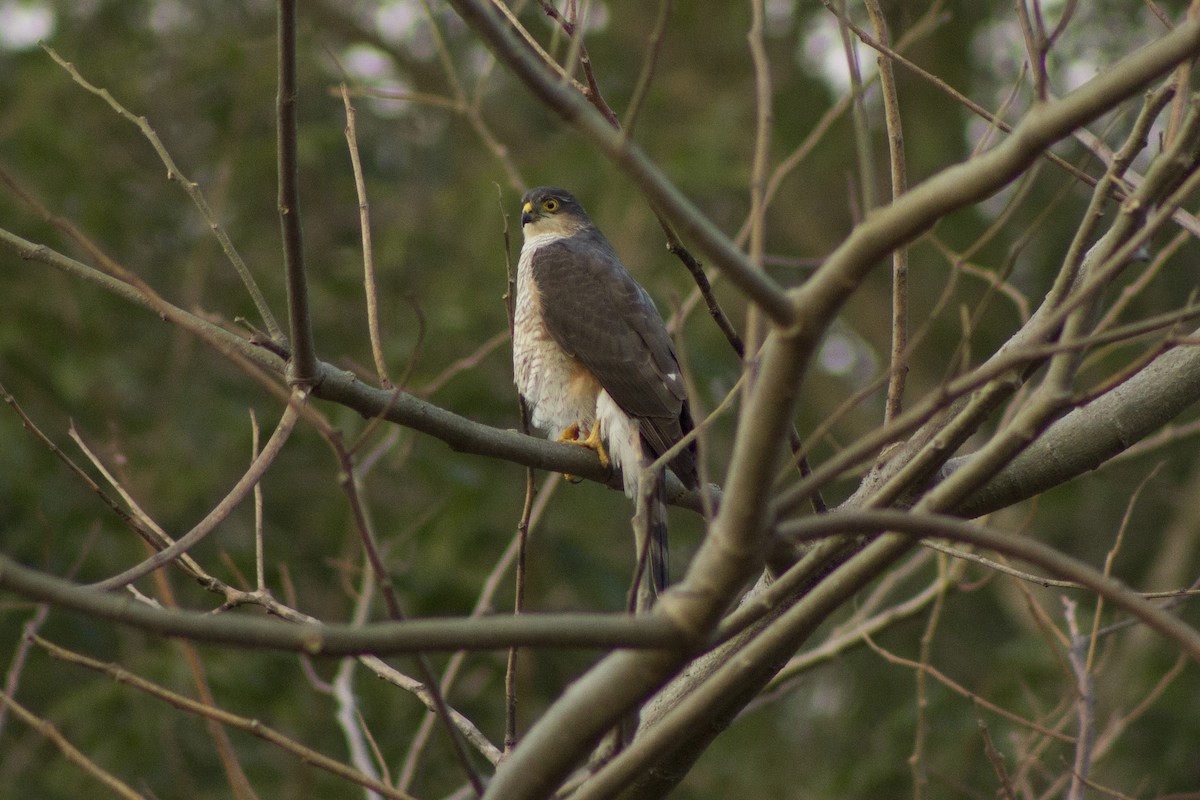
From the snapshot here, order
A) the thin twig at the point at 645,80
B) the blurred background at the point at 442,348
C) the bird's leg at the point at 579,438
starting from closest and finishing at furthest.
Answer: the thin twig at the point at 645,80, the bird's leg at the point at 579,438, the blurred background at the point at 442,348

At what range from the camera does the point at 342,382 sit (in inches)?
97.3

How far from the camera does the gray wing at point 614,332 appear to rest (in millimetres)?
4500

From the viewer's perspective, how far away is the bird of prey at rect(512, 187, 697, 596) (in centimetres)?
448

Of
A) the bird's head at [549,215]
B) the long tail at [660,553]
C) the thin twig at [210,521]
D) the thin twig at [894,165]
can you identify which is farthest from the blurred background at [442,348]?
the thin twig at [210,521]

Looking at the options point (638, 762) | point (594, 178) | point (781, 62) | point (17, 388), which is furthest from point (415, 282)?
point (638, 762)

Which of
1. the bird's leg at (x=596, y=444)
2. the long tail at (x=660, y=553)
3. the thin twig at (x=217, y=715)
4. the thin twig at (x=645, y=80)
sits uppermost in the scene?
the bird's leg at (x=596, y=444)

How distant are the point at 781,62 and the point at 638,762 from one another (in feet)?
30.7

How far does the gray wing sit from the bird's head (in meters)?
0.33

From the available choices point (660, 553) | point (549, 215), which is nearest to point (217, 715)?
point (660, 553)

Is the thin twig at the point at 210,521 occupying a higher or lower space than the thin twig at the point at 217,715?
higher

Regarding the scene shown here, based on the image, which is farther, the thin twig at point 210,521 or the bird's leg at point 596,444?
the bird's leg at point 596,444

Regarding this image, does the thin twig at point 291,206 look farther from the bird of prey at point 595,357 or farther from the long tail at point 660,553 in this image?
the bird of prey at point 595,357

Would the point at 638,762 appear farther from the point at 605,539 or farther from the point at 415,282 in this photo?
the point at 415,282

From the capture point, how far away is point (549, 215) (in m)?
5.78
